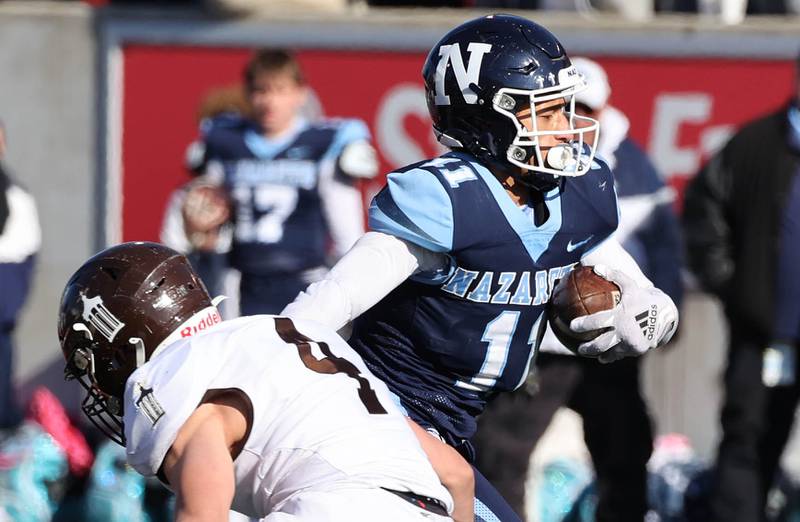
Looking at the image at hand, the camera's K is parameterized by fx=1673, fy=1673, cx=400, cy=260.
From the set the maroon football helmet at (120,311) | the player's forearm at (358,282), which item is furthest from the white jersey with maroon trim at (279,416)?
the player's forearm at (358,282)

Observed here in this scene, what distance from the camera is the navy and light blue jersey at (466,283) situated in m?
3.73

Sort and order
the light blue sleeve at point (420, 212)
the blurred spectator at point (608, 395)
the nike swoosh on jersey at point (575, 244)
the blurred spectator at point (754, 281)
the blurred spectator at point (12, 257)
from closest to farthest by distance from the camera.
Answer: the light blue sleeve at point (420, 212)
the nike swoosh on jersey at point (575, 244)
the blurred spectator at point (608, 395)
the blurred spectator at point (754, 281)
the blurred spectator at point (12, 257)

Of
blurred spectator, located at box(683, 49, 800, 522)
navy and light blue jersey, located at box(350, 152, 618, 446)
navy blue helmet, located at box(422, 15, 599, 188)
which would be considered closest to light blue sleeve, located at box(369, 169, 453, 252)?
navy and light blue jersey, located at box(350, 152, 618, 446)

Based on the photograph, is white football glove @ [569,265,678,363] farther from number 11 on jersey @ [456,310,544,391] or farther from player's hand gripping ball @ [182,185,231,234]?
player's hand gripping ball @ [182,185,231,234]

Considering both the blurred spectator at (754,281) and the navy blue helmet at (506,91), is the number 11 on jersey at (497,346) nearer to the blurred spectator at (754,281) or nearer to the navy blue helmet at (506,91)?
the navy blue helmet at (506,91)

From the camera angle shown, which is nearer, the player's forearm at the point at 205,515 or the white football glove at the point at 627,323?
the player's forearm at the point at 205,515

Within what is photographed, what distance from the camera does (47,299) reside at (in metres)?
8.01

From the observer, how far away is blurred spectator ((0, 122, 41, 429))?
23.5 feet

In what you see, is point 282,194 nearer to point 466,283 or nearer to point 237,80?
point 237,80

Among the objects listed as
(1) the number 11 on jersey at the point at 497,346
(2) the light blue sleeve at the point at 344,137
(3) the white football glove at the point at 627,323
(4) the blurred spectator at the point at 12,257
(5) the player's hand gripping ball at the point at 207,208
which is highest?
(3) the white football glove at the point at 627,323

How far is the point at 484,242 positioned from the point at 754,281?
2600 mm

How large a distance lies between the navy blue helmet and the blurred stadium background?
364cm

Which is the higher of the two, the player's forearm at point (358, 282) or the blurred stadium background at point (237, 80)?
the player's forearm at point (358, 282)

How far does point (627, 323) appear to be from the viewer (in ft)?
12.5
